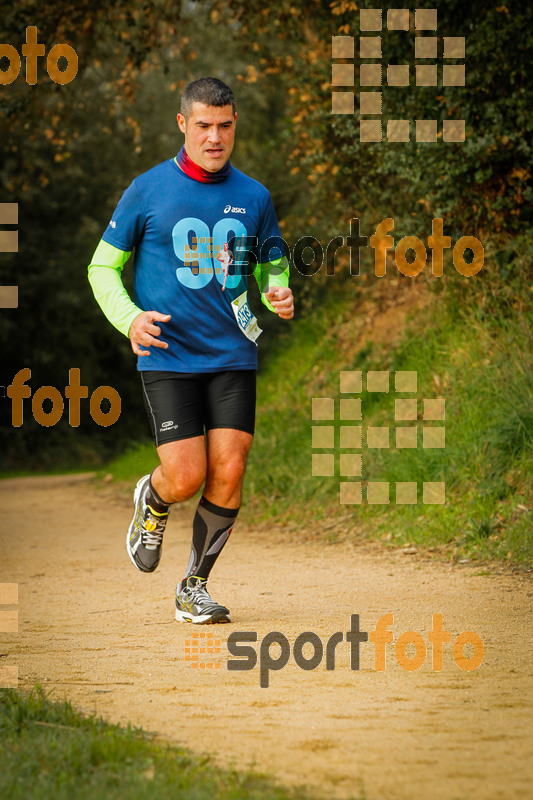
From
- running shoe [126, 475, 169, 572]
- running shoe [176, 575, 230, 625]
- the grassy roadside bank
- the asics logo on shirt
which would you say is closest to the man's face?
the asics logo on shirt

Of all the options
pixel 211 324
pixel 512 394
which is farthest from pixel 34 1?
pixel 211 324

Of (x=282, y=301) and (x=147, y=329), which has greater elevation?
(x=282, y=301)

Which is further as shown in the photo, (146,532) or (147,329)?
(146,532)

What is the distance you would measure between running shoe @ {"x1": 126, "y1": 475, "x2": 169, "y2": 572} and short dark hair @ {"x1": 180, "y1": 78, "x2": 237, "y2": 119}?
6.42 feet

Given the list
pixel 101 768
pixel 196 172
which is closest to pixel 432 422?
pixel 196 172

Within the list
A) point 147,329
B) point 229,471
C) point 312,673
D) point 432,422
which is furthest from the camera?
point 432,422

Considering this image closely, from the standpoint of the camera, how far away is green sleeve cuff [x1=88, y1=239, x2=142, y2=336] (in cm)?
496

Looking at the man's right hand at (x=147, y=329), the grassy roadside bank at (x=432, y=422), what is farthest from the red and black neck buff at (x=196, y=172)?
the grassy roadside bank at (x=432, y=422)

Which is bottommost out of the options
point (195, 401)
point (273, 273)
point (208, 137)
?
point (195, 401)

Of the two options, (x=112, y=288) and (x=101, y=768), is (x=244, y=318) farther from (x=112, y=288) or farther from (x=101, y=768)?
(x=101, y=768)

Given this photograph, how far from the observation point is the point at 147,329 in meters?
4.83

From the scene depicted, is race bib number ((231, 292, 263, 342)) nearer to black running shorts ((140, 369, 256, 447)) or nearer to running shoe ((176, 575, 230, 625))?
black running shorts ((140, 369, 256, 447))

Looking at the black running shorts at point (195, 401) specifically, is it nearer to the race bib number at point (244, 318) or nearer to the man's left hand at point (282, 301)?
the race bib number at point (244, 318)

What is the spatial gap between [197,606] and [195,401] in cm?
107
